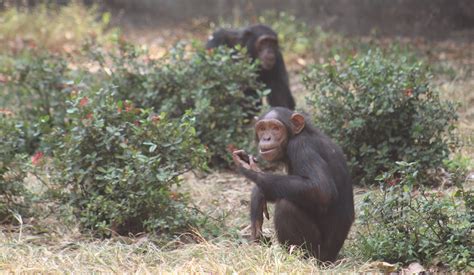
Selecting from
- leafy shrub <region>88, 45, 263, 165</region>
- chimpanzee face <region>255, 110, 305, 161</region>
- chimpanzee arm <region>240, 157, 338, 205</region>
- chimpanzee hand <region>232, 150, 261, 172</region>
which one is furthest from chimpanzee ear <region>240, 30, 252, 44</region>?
chimpanzee arm <region>240, 157, 338, 205</region>

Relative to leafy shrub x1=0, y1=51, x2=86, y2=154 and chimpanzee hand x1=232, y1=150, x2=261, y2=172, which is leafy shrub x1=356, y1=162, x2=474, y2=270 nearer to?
chimpanzee hand x1=232, y1=150, x2=261, y2=172

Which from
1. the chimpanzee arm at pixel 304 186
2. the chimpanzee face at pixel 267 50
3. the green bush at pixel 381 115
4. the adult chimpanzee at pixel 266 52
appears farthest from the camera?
the chimpanzee face at pixel 267 50

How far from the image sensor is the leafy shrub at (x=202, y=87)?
7.89 metres

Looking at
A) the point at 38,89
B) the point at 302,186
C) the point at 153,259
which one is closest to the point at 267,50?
the point at 38,89

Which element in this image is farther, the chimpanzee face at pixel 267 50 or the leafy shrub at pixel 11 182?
the chimpanzee face at pixel 267 50

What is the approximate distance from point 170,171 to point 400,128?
95.3 inches

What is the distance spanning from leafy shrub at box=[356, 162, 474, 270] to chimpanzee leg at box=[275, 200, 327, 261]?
368mm

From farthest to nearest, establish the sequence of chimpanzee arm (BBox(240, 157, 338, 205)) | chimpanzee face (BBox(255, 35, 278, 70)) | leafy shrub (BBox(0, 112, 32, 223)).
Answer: chimpanzee face (BBox(255, 35, 278, 70))
leafy shrub (BBox(0, 112, 32, 223))
chimpanzee arm (BBox(240, 157, 338, 205))

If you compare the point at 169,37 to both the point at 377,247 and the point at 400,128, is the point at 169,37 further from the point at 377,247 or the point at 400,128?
the point at 377,247

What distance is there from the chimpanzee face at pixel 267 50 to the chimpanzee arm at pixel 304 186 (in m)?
4.57

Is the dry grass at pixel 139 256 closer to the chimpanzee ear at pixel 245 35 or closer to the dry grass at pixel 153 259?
the dry grass at pixel 153 259

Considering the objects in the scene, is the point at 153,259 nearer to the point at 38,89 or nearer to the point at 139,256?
the point at 139,256

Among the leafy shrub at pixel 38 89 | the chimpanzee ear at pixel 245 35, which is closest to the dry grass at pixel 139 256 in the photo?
the leafy shrub at pixel 38 89

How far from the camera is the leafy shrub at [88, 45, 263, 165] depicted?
25.9 feet
